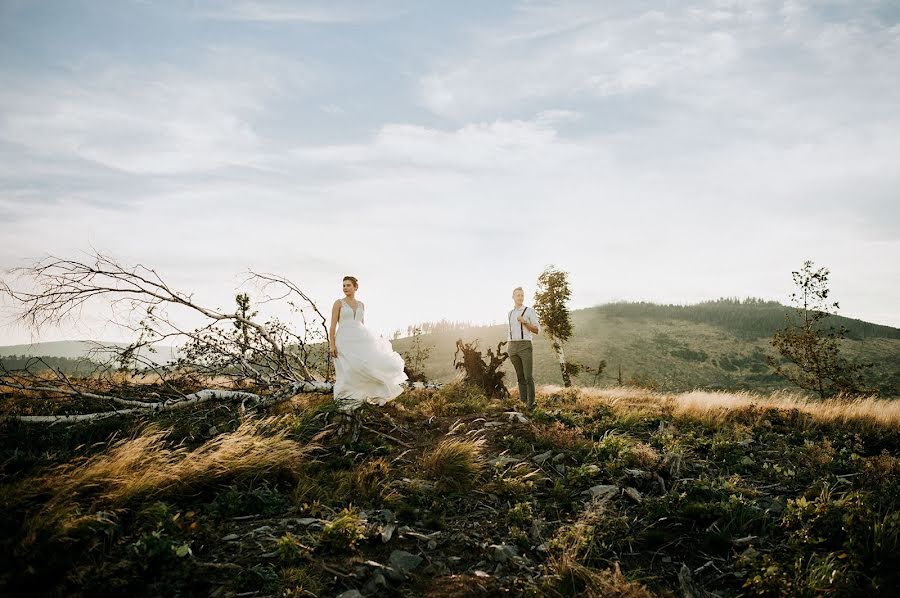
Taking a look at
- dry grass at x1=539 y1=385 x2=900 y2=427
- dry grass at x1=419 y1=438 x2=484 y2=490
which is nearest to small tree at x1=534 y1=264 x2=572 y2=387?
dry grass at x1=539 y1=385 x2=900 y2=427

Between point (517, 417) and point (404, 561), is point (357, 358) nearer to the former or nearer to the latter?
point (517, 417)

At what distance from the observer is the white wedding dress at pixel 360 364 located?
8711mm

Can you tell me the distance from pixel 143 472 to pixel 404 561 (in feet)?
10.4

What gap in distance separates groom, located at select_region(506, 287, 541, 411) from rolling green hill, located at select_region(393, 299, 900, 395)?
97.8ft

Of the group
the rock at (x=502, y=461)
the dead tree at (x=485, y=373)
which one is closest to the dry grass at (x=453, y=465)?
the rock at (x=502, y=461)

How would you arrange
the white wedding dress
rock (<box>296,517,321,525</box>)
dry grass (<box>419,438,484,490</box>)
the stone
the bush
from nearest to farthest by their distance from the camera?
the bush → rock (<box>296,517,321,525</box>) → the stone → dry grass (<box>419,438,484,490</box>) → the white wedding dress

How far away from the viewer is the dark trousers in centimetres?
1012

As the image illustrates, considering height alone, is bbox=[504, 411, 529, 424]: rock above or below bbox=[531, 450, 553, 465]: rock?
above

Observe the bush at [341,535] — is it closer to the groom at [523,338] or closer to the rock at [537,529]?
the rock at [537,529]

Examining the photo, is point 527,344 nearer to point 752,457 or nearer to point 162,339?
point 752,457

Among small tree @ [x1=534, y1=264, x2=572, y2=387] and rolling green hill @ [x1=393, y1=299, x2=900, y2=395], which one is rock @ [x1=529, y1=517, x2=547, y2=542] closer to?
small tree @ [x1=534, y1=264, x2=572, y2=387]

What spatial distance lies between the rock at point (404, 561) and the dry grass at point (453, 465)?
1530 millimetres

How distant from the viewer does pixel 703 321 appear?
83.5 metres

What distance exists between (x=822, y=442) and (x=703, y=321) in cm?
8805
